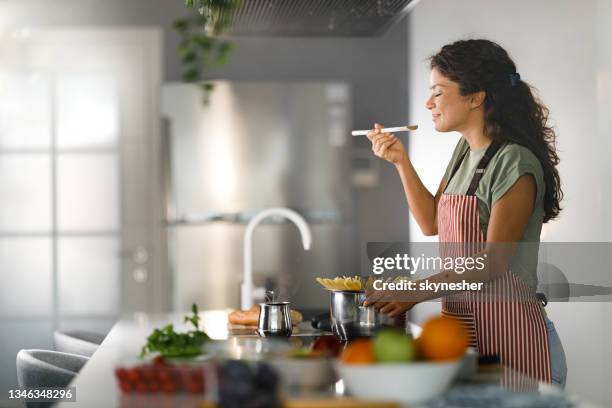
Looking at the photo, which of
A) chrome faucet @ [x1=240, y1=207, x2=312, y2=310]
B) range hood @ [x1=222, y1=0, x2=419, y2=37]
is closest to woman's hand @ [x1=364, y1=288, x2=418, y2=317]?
chrome faucet @ [x1=240, y1=207, x2=312, y2=310]

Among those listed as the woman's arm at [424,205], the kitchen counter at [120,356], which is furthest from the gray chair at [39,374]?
the woman's arm at [424,205]

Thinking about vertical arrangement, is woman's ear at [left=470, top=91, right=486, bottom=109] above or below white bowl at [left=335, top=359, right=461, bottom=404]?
above

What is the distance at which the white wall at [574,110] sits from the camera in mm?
2842

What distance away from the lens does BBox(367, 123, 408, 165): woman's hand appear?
2755 millimetres

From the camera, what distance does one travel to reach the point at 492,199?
7.57 ft

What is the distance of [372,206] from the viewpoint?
15.1ft

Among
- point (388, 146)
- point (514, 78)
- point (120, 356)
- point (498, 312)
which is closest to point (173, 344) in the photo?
point (120, 356)

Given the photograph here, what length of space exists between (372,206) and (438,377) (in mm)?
3267

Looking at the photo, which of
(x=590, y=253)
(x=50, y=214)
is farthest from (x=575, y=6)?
(x=50, y=214)

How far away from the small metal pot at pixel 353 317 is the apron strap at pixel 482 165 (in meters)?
0.52

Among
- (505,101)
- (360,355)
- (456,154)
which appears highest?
(505,101)

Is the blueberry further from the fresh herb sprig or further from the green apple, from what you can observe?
the fresh herb sprig

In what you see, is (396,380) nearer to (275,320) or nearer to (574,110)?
(275,320)

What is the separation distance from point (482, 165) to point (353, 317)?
2.12 ft
